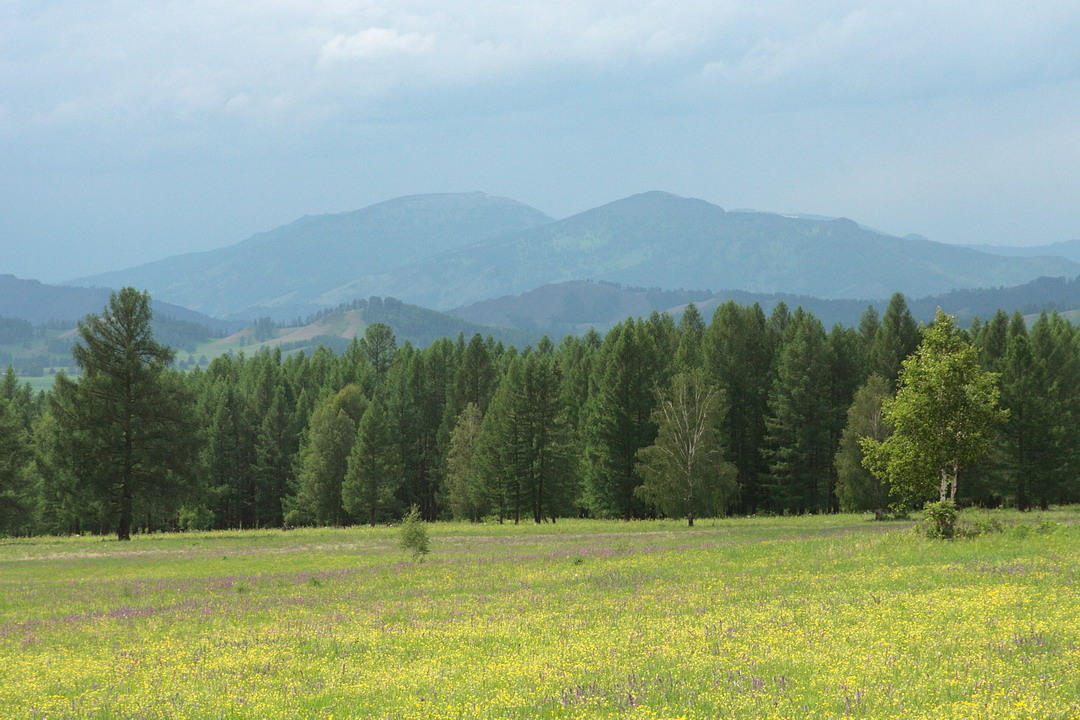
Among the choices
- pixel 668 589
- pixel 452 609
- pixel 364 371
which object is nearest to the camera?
pixel 452 609

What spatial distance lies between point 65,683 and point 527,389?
2657 inches

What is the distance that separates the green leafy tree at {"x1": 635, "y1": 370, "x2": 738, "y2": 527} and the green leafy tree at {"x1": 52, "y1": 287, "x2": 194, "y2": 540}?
37.1 m

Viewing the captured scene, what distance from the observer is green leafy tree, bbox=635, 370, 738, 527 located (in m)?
66.6

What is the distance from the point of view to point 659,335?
310 ft

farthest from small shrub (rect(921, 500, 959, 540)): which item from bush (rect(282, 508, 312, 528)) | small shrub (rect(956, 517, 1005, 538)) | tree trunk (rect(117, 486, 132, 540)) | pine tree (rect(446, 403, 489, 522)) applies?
bush (rect(282, 508, 312, 528))

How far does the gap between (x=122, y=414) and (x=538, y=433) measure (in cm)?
3807

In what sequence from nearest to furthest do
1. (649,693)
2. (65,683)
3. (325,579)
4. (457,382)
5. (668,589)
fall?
1. (649,693)
2. (65,683)
3. (668,589)
4. (325,579)
5. (457,382)

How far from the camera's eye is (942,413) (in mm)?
34875

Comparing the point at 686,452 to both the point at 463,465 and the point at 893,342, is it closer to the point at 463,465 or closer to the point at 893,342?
the point at 893,342

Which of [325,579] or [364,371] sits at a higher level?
[364,371]

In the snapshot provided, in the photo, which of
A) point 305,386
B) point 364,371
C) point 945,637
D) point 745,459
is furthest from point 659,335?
point 945,637

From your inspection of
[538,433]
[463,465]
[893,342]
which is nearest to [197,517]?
[463,465]

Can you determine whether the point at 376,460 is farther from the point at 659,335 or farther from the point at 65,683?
the point at 65,683

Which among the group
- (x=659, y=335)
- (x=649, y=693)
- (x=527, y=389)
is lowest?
(x=649, y=693)
